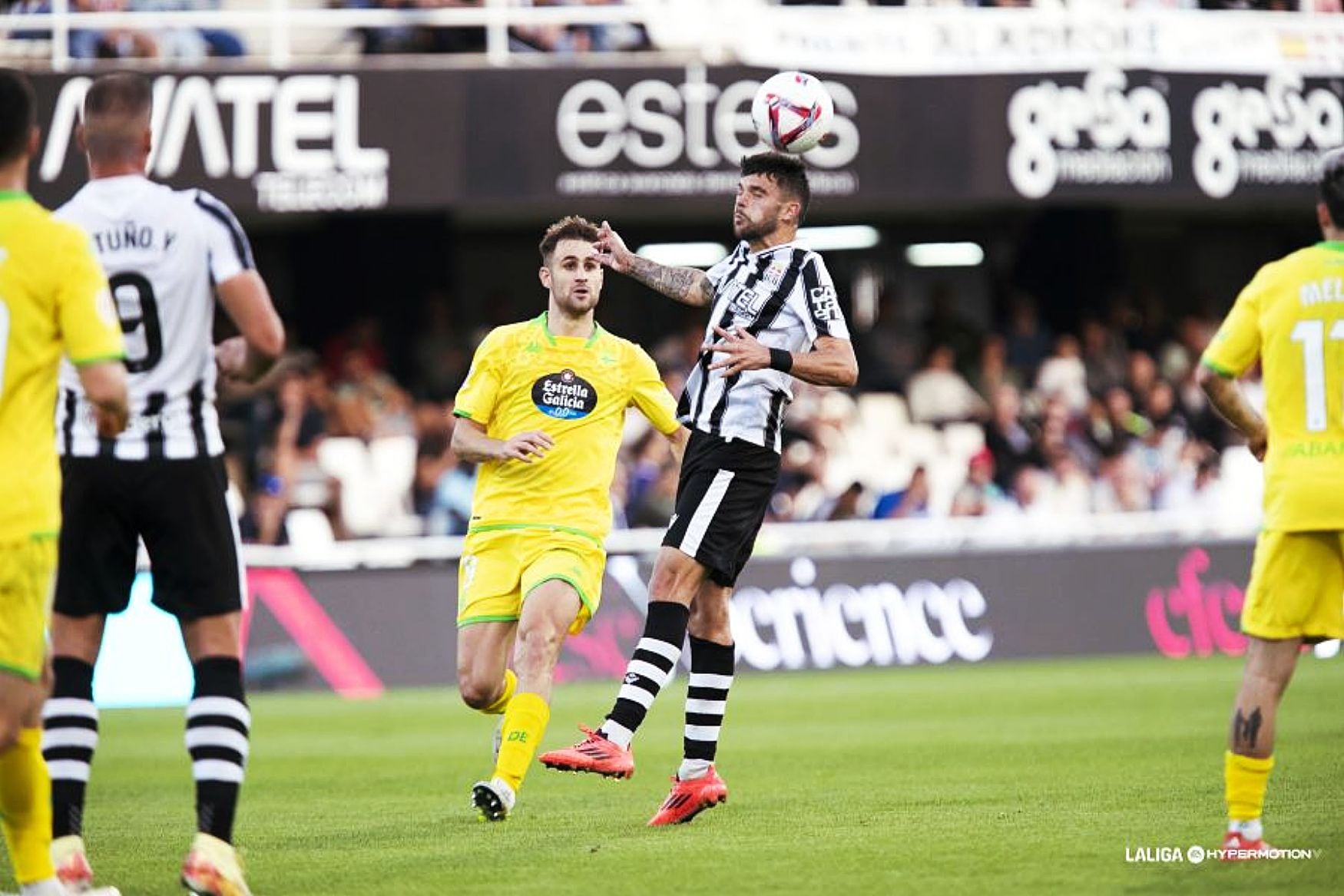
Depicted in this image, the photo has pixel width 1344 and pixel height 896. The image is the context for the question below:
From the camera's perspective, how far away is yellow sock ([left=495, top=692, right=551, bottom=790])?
27.3 feet

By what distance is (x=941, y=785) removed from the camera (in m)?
9.59

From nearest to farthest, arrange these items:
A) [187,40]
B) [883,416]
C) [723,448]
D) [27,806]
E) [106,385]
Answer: [106,385], [27,806], [723,448], [187,40], [883,416]

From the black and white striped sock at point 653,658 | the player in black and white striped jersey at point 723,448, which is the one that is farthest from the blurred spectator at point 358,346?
the black and white striped sock at point 653,658

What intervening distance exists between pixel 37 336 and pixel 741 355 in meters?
3.01

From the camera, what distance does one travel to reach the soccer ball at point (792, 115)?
9141mm

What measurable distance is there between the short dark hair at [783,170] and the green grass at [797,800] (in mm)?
2548

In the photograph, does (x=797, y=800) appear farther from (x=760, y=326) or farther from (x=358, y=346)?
(x=358, y=346)

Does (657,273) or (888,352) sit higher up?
(888,352)

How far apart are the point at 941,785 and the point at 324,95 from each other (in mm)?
11075

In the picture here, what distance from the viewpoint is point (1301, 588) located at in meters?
6.70

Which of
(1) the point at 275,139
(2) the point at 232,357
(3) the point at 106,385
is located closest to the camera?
(3) the point at 106,385

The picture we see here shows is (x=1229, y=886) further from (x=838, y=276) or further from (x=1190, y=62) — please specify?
(x=838, y=276)

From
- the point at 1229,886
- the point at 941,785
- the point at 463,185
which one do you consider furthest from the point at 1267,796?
the point at 463,185

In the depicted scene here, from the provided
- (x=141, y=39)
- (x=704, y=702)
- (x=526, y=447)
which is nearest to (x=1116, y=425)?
(x=141, y=39)
